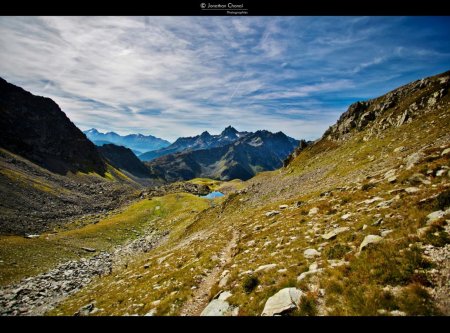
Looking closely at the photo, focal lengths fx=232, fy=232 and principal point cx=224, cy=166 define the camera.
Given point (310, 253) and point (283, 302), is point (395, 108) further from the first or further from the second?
point (283, 302)

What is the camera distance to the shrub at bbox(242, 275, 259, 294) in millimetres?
9188

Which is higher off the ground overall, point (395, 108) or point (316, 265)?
point (395, 108)

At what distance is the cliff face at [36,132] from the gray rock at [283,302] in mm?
177160

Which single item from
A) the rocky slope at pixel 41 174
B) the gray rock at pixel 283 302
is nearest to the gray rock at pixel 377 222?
the gray rock at pixel 283 302

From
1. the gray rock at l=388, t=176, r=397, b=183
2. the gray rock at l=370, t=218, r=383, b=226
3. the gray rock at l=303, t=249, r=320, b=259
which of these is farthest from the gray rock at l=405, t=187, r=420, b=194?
the gray rock at l=303, t=249, r=320, b=259

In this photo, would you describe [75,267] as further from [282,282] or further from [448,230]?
[448,230]

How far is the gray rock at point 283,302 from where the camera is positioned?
22.6 ft

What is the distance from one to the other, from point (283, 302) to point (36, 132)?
725 ft

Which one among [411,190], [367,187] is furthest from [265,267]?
[367,187]

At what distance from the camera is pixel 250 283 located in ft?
30.9

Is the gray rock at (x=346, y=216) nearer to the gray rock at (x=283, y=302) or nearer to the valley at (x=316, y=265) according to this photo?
the valley at (x=316, y=265)

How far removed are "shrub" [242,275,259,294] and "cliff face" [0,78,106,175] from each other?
574 ft
